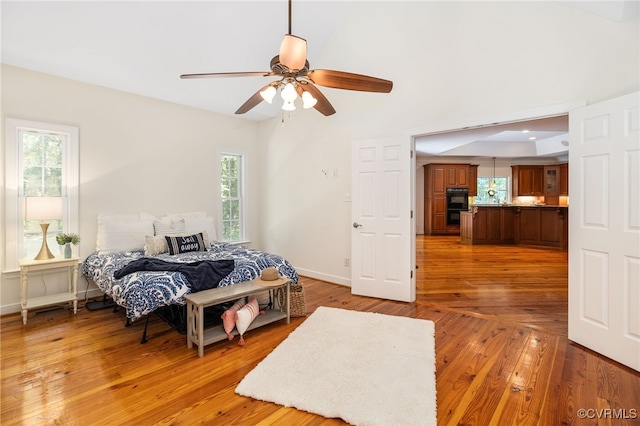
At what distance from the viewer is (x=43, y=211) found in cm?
320

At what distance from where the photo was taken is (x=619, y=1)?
2.33 metres

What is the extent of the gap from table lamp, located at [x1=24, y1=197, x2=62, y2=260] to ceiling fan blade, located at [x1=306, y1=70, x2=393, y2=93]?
3.00m

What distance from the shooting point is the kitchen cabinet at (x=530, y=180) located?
368 inches

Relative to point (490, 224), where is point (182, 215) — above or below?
above

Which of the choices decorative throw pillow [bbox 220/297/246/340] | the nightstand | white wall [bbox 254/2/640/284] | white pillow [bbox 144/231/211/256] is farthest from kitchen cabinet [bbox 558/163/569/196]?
the nightstand

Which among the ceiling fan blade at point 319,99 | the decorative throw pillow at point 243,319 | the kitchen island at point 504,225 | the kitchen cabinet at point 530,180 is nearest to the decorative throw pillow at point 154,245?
the decorative throw pillow at point 243,319

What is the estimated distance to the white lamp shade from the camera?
3125 millimetres

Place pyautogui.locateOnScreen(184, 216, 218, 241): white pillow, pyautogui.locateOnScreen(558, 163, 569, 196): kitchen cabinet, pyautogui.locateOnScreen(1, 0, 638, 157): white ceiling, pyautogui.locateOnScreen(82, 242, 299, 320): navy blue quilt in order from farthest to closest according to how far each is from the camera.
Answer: pyautogui.locateOnScreen(558, 163, 569, 196): kitchen cabinet, pyautogui.locateOnScreen(184, 216, 218, 241): white pillow, pyautogui.locateOnScreen(1, 0, 638, 157): white ceiling, pyautogui.locateOnScreen(82, 242, 299, 320): navy blue quilt

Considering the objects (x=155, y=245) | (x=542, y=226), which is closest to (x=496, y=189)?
(x=542, y=226)

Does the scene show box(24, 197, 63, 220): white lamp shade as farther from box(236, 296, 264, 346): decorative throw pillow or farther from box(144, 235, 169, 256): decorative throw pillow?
box(236, 296, 264, 346): decorative throw pillow

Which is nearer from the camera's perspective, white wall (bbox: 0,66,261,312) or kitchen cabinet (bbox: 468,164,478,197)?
white wall (bbox: 0,66,261,312)

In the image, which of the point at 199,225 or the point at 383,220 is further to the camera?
the point at 199,225

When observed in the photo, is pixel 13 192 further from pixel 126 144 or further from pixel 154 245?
pixel 154 245

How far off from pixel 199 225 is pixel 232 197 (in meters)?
1.21
